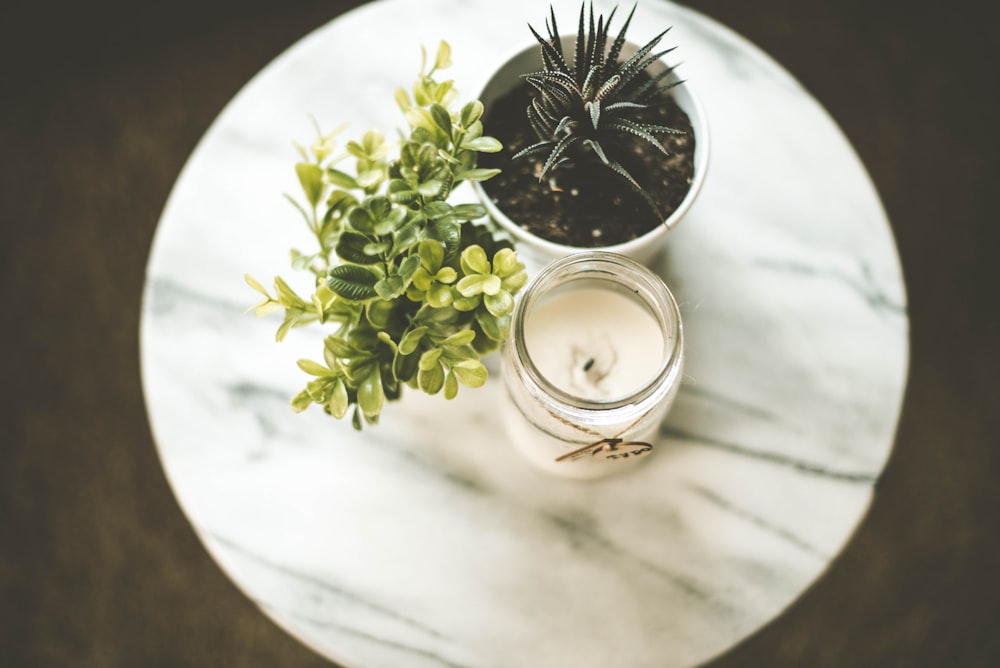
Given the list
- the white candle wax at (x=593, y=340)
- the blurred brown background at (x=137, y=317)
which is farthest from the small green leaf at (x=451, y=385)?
the blurred brown background at (x=137, y=317)

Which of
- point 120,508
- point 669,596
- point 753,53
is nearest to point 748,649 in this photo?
point 669,596

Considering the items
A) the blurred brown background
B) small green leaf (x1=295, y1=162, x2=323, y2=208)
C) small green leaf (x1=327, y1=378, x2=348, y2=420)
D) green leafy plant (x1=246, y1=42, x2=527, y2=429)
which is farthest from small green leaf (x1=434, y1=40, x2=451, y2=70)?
the blurred brown background

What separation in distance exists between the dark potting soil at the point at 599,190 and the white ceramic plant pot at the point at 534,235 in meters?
0.01

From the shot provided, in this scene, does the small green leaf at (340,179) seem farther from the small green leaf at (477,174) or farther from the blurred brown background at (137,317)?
the blurred brown background at (137,317)

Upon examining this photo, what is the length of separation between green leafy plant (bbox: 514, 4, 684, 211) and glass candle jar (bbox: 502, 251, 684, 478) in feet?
0.22

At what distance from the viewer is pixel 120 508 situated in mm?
1234

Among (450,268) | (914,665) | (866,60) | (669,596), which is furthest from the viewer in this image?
(866,60)

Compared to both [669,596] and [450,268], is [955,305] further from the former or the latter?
[450,268]

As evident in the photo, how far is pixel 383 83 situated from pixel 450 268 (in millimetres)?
336

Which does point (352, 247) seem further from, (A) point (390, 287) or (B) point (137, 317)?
(B) point (137, 317)

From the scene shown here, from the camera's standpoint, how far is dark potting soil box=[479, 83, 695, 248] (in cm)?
59

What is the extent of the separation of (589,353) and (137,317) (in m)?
A: 0.92

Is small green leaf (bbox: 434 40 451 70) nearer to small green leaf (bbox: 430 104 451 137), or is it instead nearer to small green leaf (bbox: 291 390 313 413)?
small green leaf (bbox: 430 104 451 137)

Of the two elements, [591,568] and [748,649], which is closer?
[591,568]
